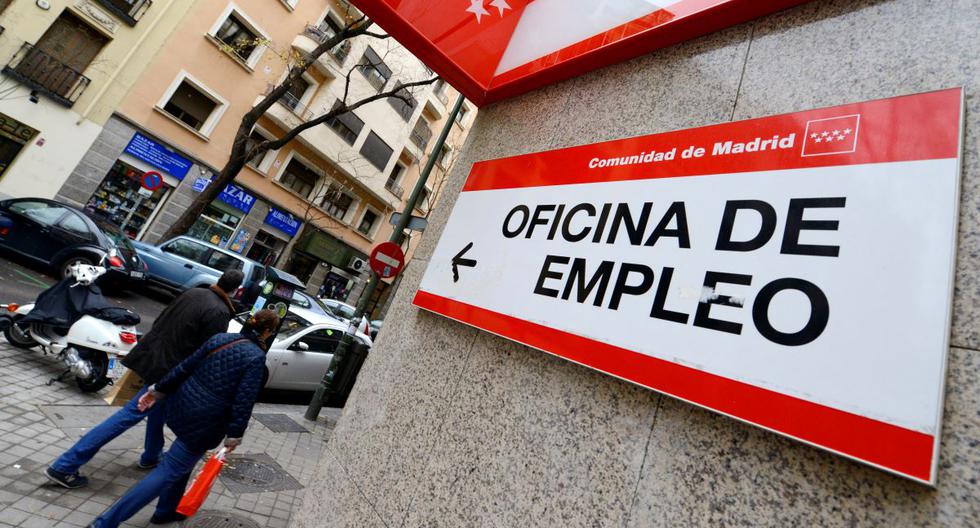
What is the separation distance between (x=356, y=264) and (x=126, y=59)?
39.6 ft

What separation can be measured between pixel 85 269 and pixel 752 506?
6.15 metres

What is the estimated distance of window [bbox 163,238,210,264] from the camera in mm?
11023

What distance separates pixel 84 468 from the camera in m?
3.46

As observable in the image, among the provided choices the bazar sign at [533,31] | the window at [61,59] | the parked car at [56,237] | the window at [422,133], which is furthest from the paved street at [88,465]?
the window at [422,133]

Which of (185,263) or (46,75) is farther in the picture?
(46,75)

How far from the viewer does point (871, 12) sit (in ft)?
6.06

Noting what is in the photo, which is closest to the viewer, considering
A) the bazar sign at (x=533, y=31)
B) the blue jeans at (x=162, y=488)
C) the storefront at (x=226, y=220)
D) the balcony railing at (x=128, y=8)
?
the bazar sign at (x=533, y=31)

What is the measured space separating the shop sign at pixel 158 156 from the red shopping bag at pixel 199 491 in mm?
16142

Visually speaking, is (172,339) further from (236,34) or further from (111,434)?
(236,34)

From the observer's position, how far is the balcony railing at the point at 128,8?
44.9 ft

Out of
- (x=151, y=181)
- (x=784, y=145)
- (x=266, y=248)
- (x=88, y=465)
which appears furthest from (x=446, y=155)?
(x=784, y=145)

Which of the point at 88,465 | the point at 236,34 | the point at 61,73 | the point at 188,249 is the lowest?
the point at 88,465

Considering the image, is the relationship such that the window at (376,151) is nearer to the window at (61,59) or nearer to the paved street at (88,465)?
the window at (61,59)

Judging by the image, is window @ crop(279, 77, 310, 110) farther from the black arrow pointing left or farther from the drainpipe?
the black arrow pointing left
